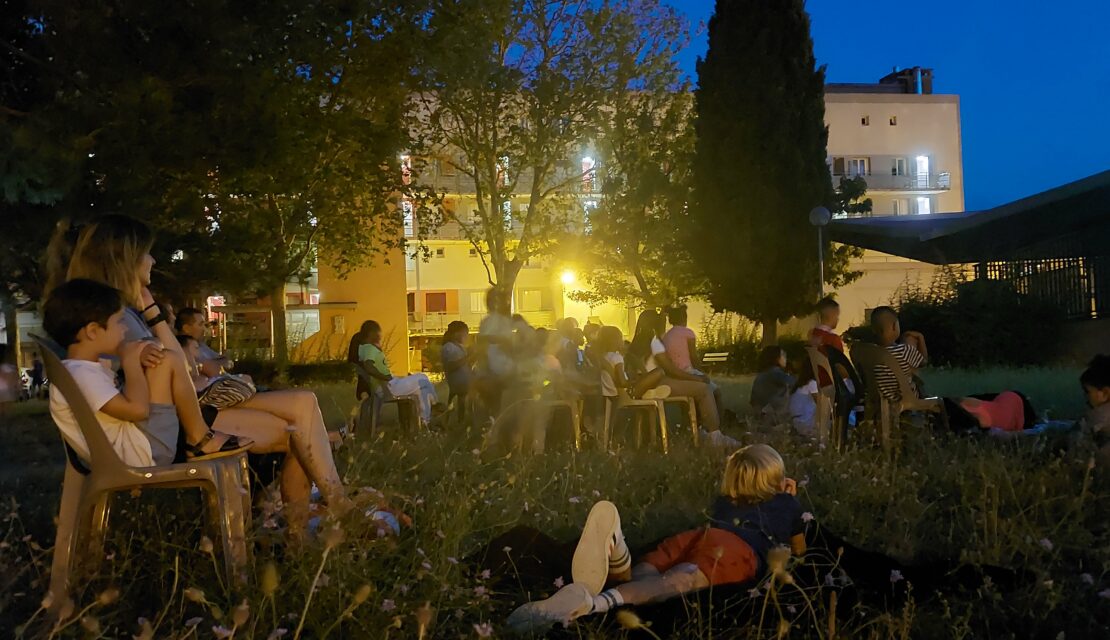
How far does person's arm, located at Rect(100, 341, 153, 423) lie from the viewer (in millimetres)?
3482

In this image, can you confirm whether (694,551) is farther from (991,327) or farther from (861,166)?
(861,166)

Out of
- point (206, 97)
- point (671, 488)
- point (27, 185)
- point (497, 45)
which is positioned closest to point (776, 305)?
point (497, 45)

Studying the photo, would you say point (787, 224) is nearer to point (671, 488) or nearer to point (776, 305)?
point (776, 305)

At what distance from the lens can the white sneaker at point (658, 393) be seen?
8453mm

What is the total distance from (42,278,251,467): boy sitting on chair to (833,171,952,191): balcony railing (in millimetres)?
51968

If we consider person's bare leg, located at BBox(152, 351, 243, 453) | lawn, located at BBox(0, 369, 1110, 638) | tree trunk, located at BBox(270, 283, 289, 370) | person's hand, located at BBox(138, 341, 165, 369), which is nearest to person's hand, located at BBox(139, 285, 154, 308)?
person's bare leg, located at BBox(152, 351, 243, 453)

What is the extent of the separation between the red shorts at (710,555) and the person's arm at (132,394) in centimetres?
191

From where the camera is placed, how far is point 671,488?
217 inches

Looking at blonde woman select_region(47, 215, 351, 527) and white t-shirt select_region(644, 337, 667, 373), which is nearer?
blonde woman select_region(47, 215, 351, 527)

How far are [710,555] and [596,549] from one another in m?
0.46

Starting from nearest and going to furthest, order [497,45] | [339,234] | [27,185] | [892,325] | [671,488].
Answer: [671,488] < [892,325] < [27,185] < [339,234] < [497,45]

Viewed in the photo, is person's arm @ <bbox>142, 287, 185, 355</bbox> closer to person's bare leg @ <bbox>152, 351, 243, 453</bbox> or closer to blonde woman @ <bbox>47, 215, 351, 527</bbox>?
blonde woman @ <bbox>47, 215, 351, 527</bbox>

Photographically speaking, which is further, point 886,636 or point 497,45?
point 497,45

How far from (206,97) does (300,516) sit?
358 inches
